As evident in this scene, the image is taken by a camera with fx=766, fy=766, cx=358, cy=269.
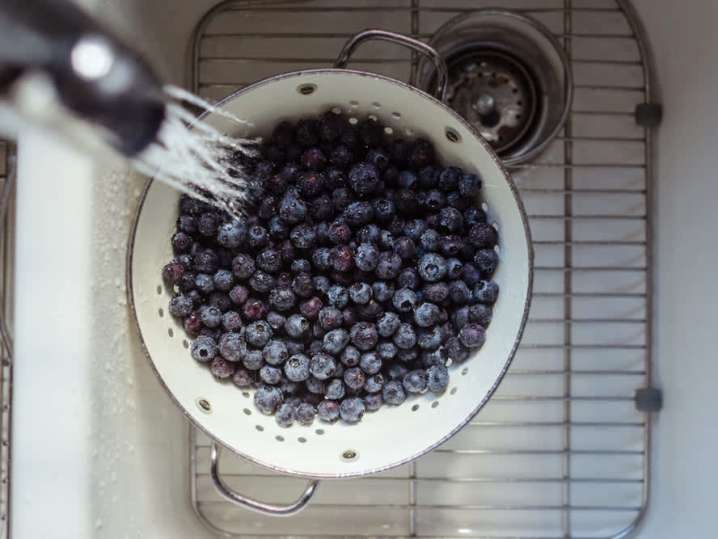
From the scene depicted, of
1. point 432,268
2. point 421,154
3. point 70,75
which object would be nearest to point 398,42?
point 421,154

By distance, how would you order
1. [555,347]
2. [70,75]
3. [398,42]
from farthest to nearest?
[555,347] < [398,42] < [70,75]

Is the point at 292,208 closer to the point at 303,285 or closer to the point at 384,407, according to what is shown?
the point at 303,285

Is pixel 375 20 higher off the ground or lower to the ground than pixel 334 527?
higher

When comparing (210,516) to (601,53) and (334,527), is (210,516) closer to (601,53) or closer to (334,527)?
(334,527)

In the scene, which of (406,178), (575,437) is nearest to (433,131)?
(406,178)

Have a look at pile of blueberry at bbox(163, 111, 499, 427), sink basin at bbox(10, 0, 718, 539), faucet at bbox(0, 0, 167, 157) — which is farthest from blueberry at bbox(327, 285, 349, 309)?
faucet at bbox(0, 0, 167, 157)

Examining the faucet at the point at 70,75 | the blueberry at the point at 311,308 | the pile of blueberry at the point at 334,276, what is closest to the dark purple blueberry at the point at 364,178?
the pile of blueberry at the point at 334,276
